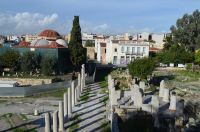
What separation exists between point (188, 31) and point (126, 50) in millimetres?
12011

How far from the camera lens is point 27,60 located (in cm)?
4550

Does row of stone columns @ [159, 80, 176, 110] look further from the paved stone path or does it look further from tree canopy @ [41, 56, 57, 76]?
tree canopy @ [41, 56, 57, 76]

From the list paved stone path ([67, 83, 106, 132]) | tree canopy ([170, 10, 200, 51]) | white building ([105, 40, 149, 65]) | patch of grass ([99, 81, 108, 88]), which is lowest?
paved stone path ([67, 83, 106, 132])

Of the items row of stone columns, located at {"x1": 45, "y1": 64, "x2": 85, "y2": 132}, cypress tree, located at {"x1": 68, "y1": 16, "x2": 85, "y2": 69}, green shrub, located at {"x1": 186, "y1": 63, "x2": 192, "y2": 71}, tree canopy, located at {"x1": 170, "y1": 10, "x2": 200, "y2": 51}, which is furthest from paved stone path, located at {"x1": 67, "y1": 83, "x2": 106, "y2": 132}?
tree canopy, located at {"x1": 170, "y1": 10, "x2": 200, "y2": 51}

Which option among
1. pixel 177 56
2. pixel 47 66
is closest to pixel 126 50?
Answer: pixel 177 56

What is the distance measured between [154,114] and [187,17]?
5155cm

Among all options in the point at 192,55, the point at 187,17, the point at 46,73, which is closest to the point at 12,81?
the point at 46,73

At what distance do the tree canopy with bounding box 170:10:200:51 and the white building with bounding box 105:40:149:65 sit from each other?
22.5ft

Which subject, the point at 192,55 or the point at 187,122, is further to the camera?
the point at 192,55

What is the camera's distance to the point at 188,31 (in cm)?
7056

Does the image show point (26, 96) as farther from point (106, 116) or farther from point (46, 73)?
point (106, 116)

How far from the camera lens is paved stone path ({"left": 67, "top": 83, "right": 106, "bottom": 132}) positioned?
24733 mm

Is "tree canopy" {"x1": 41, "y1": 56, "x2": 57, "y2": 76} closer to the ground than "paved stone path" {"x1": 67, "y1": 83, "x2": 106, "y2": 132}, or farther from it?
farther from it

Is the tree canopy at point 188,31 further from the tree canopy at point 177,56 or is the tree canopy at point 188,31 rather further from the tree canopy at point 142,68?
the tree canopy at point 142,68
